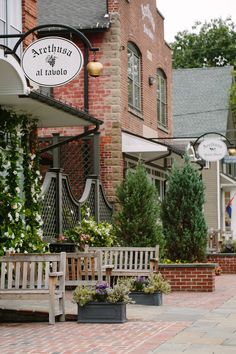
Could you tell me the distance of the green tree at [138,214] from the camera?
17156 millimetres

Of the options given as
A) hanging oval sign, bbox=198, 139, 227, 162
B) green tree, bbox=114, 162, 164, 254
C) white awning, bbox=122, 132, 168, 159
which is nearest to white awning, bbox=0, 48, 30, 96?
green tree, bbox=114, 162, 164, 254

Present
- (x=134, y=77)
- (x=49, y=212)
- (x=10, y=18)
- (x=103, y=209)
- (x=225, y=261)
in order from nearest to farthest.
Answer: (x=10, y=18)
(x=49, y=212)
(x=103, y=209)
(x=225, y=261)
(x=134, y=77)

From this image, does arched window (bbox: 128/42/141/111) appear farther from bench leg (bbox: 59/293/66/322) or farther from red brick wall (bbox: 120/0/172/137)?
bench leg (bbox: 59/293/66/322)

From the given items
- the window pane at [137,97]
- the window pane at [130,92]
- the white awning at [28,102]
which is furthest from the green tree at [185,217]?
the window pane at [137,97]

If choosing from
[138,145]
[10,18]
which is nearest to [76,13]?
[138,145]

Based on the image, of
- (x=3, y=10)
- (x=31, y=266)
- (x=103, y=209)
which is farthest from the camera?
(x=103, y=209)

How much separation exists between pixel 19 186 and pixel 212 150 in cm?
1127

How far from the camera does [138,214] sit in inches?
676

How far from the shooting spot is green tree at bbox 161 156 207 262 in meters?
17.8

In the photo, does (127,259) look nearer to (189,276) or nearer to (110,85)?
(189,276)

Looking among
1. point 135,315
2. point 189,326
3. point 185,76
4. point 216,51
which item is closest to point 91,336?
point 189,326

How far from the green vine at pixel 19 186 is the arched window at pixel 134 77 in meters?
7.68

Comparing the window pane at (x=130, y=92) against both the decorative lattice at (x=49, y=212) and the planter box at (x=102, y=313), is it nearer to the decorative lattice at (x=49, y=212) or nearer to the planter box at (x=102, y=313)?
the decorative lattice at (x=49, y=212)

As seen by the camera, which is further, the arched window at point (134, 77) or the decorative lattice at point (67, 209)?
the arched window at point (134, 77)
